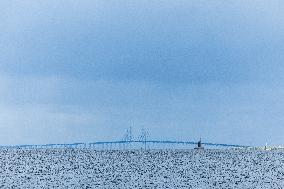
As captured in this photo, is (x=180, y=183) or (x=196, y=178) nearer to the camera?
(x=180, y=183)

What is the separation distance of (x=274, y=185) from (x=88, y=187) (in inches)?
1297

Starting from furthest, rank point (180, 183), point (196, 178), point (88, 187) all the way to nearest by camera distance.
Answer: point (196, 178) < point (180, 183) < point (88, 187)

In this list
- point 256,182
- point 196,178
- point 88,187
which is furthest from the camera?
point 196,178

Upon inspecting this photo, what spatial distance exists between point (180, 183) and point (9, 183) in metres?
29.6

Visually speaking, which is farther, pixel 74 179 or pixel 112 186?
pixel 74 179

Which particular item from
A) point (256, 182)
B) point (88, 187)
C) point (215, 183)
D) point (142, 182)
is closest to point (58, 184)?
point (88, 187)

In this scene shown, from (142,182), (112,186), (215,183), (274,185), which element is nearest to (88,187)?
(112,186)

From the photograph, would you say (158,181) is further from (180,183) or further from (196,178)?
(196,178)

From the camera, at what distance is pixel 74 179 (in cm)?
12500

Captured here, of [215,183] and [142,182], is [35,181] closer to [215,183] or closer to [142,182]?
[142,182]

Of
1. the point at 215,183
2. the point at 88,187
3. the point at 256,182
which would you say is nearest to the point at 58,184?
the point at 88,187

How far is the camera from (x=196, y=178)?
431 feet

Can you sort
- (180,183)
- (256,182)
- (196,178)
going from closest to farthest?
(180,183) → (256,182) → (196,178)

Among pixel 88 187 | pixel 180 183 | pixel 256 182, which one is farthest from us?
pixel 256 182
